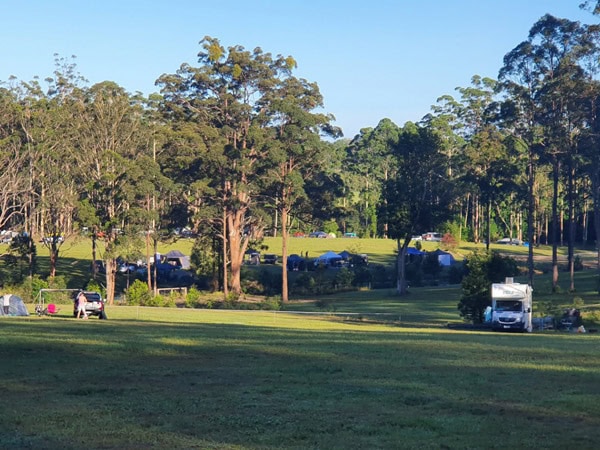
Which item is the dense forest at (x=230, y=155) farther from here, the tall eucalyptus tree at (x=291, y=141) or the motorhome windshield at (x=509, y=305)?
the motorhome windshield at (x=509, y=305)

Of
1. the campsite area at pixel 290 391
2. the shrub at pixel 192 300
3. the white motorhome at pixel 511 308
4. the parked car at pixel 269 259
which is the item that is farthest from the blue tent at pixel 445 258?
the campsite area at pixel 290 391

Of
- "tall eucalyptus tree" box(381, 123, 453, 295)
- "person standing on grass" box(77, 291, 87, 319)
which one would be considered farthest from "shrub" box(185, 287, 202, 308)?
"person standing on grass" box(77, 291, 87, 319)

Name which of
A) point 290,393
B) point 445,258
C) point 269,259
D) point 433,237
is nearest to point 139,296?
point 269,259

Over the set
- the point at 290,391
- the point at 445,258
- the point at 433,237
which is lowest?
the point at 290,391

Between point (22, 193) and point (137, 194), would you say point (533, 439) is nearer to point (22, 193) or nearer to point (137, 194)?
point (137, 194)

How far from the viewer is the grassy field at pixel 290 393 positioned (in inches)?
533

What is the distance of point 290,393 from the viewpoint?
18.2 m

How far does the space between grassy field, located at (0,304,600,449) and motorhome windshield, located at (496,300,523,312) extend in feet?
44.1

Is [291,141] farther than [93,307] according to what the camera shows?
Yes

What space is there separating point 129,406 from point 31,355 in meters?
9.68

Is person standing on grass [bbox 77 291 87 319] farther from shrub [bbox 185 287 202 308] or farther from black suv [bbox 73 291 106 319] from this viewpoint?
shrub [bbox 185 287 202 308]

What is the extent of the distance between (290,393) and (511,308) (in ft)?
94.9

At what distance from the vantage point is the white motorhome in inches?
1752

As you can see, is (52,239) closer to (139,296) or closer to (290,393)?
(139,296)
